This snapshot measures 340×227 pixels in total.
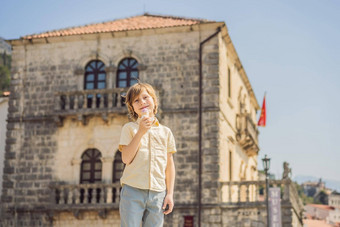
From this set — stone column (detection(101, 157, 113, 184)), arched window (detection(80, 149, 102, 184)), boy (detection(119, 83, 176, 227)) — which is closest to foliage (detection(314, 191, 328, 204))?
arched window (detection(80, 149, 102, 184))

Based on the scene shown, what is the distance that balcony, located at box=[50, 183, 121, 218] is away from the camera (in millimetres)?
19984

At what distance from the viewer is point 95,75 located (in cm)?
2164

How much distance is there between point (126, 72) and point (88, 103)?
1.80m

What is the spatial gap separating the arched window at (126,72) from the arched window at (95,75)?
0.63 meters

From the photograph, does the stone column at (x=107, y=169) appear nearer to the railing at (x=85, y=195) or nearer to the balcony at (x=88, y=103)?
the railing at (x=85, y=195)

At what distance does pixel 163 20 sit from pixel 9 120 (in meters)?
7.04

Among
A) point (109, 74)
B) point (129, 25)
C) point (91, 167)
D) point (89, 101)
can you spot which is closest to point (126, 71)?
point (109, 74)

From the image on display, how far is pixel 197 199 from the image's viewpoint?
19.6m

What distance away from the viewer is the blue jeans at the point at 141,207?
4.97 metres

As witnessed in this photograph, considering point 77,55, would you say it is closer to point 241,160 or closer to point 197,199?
point 197,199

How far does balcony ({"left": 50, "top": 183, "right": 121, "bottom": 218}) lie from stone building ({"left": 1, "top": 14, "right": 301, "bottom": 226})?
1.4 inches

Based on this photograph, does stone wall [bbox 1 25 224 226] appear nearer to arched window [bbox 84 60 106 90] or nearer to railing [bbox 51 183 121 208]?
arched window [bbox 84 60 106 90]

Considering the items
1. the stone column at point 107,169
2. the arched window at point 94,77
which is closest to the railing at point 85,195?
the stone column at point 107,169

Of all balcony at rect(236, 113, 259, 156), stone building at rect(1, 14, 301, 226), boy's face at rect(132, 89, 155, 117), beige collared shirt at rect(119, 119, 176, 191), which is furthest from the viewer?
balcony at rect(236, 113, 259, 156)
